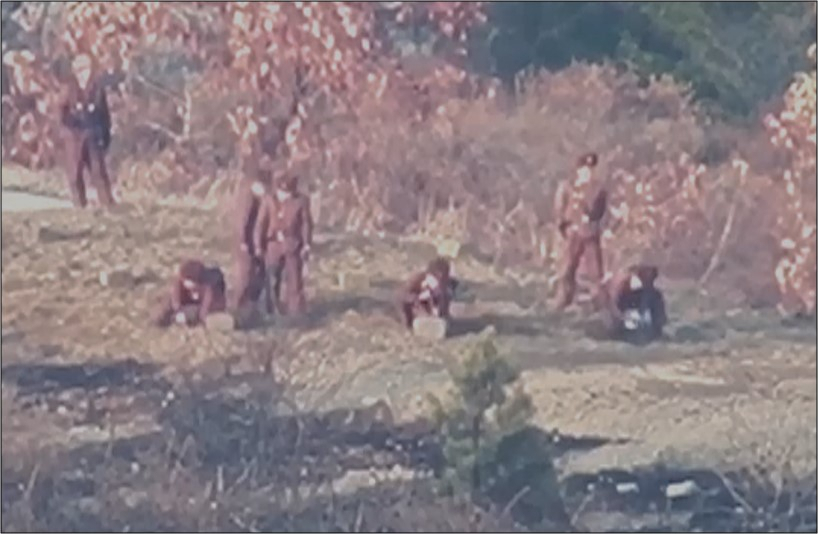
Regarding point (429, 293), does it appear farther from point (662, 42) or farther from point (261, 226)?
point (662, 42)

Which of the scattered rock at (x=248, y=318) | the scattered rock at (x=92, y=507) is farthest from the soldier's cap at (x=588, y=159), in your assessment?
the scattered rock at (x=92, y=507)

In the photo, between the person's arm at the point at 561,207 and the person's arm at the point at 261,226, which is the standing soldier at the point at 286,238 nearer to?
the person's arm at the point at 261,226

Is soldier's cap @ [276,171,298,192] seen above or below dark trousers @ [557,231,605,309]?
above

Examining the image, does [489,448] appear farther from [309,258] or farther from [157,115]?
[157,115]

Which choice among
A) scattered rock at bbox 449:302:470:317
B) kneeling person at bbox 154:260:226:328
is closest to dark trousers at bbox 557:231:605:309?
scattered rock at bbox 449:302:470:317

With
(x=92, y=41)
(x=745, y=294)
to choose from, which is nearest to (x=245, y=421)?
(x=92, y=41)

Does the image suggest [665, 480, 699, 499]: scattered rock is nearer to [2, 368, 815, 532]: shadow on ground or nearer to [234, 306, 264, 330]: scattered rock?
[2, 368, 815, 532]: shadow on ground

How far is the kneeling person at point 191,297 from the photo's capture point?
2.10 m

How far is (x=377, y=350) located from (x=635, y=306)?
332 mm

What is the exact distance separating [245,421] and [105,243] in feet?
0.93

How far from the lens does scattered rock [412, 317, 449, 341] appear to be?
2.11 meters

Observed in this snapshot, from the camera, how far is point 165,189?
82.7 inches

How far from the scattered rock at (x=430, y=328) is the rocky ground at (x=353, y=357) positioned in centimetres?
1

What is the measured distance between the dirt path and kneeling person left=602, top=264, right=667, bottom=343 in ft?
0.06
